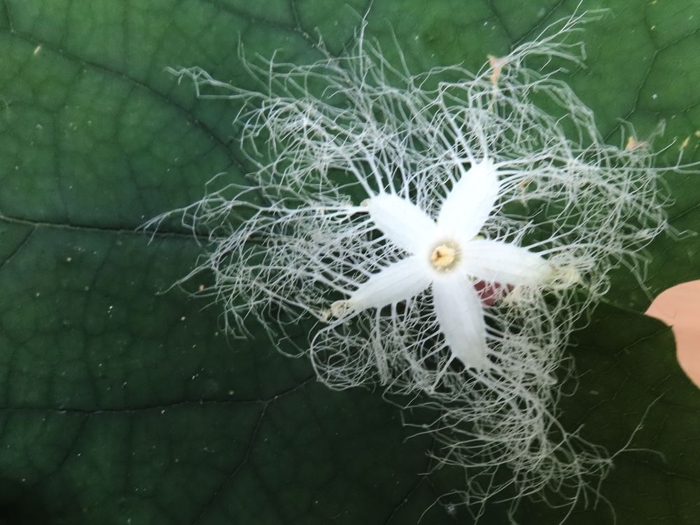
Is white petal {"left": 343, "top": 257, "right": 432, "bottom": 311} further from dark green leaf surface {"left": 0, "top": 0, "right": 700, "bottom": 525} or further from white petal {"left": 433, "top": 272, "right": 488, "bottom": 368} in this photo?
dark green leaf surface {"left": 0, "top": 0, "right": 700, "bottom": 525}

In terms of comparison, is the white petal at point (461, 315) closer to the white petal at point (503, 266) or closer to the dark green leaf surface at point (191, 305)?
the white petal at point (503, 266)

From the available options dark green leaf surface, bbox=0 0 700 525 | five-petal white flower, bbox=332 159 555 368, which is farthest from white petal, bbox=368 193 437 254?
dark green leaf surface, bbox=0 0 700 525

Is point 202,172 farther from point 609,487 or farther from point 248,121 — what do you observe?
point 609,487

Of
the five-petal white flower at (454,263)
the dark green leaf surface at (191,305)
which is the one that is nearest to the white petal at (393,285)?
the five-petal white flower at (454,263)

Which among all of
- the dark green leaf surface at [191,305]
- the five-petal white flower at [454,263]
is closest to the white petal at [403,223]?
the five-petal white flower at [454,263]

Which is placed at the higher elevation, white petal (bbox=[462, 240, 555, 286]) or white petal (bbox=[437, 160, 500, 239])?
white petal (bbox=[437, 160, 500, 239])

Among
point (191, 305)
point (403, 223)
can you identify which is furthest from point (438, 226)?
point (191, 305)

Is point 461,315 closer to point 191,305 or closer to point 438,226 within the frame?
point 438,226

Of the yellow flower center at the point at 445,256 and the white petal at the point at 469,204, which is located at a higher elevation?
the white petal at the point at 469,204

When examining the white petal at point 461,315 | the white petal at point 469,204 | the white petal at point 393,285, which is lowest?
the white petal at point 461,315
